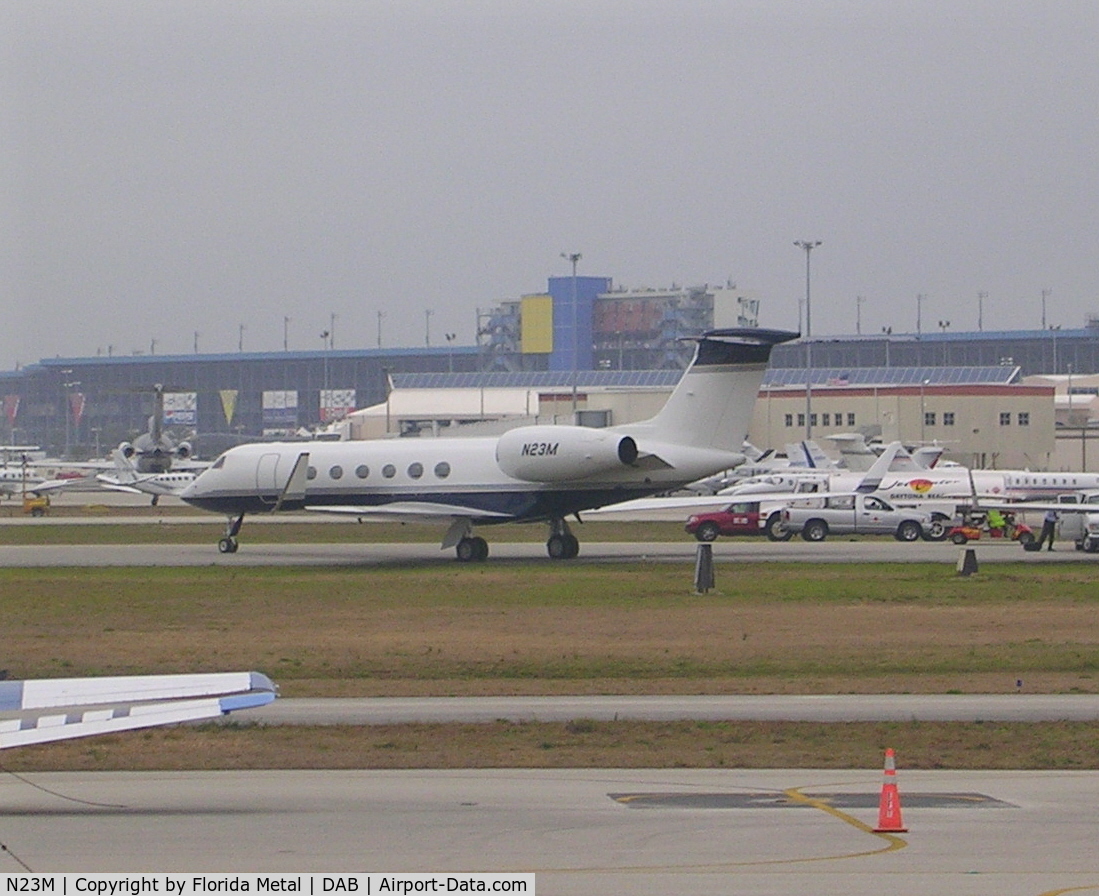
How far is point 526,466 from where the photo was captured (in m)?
52.4

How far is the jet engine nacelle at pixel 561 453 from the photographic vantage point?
166 feet

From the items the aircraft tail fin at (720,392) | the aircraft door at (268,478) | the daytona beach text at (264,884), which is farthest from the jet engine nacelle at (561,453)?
the daytona beach text at (264,884)

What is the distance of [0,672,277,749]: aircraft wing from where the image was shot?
49.1 feet

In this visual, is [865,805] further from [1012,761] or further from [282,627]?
[282,627]

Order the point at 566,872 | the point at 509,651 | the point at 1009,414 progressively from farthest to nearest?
→ 1. the point at 1009,414
2. the point at 509,651
3. the point at 566,872

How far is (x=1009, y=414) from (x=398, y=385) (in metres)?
75.0

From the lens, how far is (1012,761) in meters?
19.8

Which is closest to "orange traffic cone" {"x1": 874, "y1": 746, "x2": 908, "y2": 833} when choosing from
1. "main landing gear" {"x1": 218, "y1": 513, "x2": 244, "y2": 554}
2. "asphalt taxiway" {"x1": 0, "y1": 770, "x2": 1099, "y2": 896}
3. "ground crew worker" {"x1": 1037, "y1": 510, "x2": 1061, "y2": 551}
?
"asphalt taxiway" {"x1": 0, "y1": 770, "x2": 1099, "y2": 896}

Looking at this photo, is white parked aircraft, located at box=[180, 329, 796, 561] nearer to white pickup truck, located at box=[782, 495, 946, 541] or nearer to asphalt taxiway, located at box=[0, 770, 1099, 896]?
white pickup truck, located at box=[782, 495, 946, 541]

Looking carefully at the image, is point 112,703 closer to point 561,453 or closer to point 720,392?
point 561,453

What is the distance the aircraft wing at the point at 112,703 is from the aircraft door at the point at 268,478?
1623 inches

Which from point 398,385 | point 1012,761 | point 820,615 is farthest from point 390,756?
point 398,385

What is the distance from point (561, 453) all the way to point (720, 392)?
5.13 m

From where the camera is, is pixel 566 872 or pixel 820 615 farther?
pixel 820 615
